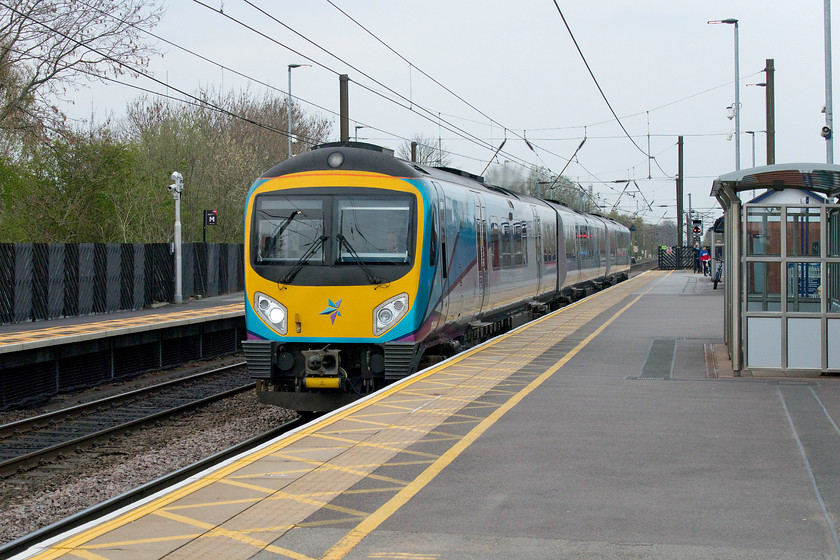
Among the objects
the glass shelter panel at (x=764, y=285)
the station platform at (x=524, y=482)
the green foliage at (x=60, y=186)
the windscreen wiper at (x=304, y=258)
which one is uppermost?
the green foliage at (x=60, y=186)

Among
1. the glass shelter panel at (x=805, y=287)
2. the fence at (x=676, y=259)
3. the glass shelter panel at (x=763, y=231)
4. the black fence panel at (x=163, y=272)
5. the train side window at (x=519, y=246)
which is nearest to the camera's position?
the glass shelter panel at (x=763, y=231)

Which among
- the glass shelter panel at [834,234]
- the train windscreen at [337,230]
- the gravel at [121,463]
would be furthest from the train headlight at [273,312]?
the glass shelter panel at [834,234]

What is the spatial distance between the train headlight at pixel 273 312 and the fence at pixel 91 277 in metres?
10.7

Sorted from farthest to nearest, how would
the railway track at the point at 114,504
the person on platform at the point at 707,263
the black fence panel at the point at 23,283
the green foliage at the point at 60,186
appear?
the person on platform at the point at 707,263 → the green foliage at the point at 60,186 → the black fence panel at the point at 23,283 → the railway track at the point at 114,504

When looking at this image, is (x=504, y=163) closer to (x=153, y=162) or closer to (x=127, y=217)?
(x=153, y=162)

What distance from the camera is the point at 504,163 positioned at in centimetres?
4781

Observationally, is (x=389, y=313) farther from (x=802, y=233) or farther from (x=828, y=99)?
(x=828, y=99)

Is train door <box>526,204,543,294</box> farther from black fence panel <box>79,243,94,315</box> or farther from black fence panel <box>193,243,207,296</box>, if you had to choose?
black fence panel <box>193,243,207,296</box>

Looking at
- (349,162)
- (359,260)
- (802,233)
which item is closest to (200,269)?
(349,162)

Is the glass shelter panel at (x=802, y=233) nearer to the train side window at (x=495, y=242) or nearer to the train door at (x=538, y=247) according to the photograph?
the train side window at (x=495, y=242)

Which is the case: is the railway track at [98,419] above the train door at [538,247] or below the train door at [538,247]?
below

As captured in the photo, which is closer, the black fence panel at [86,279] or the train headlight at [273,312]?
the train headlight at [273,312]

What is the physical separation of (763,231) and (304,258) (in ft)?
18.5

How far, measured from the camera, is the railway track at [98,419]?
10.9 meters
